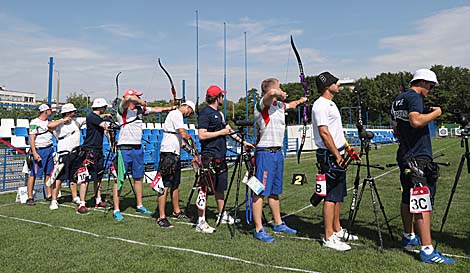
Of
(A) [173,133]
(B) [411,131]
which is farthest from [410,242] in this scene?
(A) [173,133]

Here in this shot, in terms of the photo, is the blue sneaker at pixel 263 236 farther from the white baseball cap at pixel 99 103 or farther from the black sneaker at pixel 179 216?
the white baseball cap at pixel 99 103

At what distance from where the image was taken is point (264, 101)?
506 centimetres

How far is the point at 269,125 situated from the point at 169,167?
5.84 ft

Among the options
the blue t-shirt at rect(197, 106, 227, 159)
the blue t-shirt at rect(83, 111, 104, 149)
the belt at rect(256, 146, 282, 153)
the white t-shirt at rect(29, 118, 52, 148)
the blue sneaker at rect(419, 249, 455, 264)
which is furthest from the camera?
the white t-shirt at rect(29, 118, 52, 148)

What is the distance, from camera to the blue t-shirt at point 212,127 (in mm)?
5551

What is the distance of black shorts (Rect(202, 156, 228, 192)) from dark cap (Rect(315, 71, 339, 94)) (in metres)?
1.73

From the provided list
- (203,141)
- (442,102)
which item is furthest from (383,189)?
(442,102)

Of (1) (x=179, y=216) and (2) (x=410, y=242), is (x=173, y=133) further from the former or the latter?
(2) (x=410, y=242)

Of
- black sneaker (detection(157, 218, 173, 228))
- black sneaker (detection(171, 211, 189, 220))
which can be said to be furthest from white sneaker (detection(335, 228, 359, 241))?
black sneaker (detection(171, 211, 189, 220))

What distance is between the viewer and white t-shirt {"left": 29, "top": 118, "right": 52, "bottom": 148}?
7.84 meters

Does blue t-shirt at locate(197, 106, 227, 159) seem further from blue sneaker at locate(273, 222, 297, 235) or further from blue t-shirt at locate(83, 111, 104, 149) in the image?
blue t-shirt at locate(83, 111, 104, 149)

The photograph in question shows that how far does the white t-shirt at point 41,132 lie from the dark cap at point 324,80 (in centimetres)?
550

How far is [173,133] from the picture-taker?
20.7 feet

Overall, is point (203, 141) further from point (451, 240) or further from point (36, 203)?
point (36, 203)
